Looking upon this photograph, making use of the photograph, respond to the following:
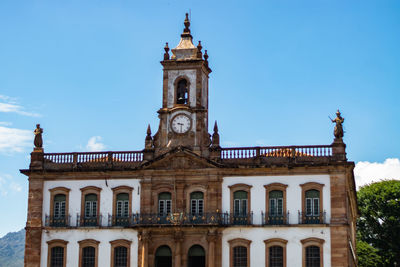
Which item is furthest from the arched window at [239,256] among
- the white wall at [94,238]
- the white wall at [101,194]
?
the white wall at [101,194]

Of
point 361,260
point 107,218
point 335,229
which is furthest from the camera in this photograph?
point 361,260

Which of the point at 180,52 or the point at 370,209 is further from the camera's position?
the point at 370,209

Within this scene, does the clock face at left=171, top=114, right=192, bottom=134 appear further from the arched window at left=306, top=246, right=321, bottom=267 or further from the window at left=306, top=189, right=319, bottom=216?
the arched window at left=306, top=246, right=321, bottom=267

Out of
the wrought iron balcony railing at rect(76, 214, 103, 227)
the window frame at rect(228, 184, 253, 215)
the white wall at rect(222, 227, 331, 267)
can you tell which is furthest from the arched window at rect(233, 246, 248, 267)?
the wrought iron balcony railing at rect(76, 214, 103, 227)

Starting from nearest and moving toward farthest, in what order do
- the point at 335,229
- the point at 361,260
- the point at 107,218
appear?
the point at 335,229
the point at 107,218
the point at 361,260

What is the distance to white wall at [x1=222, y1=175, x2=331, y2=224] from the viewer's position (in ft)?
160

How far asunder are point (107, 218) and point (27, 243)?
17.6 feet

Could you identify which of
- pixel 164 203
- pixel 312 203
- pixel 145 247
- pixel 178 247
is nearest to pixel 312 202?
pixel 312 203

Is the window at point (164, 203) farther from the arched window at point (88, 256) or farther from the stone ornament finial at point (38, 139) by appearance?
the stone ornament finial at point (38, 139)

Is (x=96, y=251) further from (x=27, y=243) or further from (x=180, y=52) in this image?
(x=180, y=52)

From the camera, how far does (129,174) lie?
51469 millimetres

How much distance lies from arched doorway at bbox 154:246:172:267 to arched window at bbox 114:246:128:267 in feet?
6.63

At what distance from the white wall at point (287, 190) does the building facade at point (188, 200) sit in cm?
6

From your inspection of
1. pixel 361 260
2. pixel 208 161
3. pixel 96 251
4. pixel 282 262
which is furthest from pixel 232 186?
pixel 361 260
